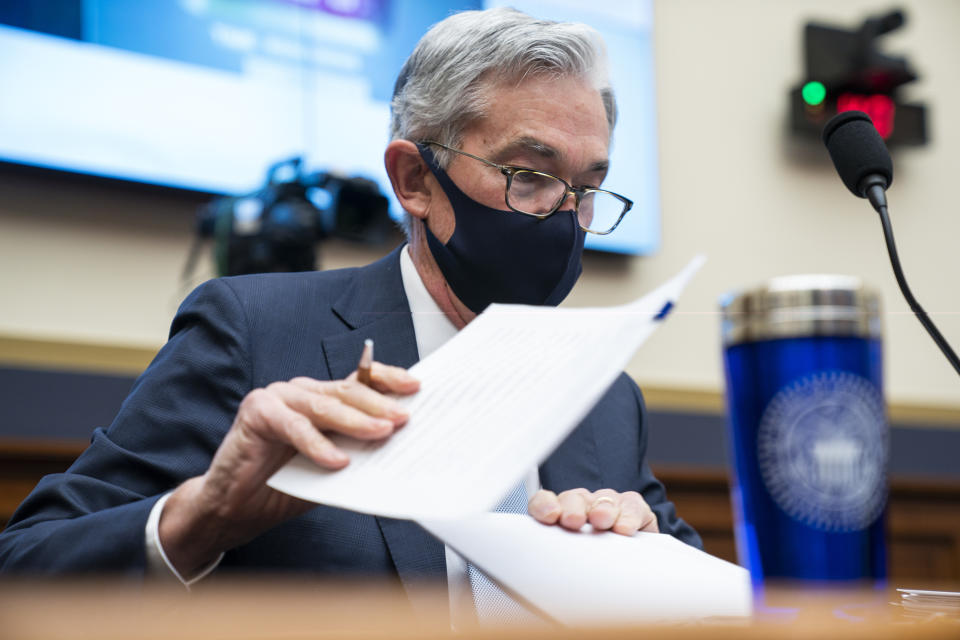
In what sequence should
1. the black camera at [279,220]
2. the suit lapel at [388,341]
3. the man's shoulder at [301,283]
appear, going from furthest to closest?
1. the black camera at [279,220]
2. the man's shoulder at [301,283]
3. the suit lapel at [388,341]

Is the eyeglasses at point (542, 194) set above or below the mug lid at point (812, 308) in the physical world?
above

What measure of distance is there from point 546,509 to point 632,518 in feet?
0.23

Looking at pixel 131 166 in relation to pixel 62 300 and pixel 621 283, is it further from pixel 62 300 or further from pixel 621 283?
pixel 621 283

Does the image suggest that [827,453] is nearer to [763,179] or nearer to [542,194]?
[542,194]

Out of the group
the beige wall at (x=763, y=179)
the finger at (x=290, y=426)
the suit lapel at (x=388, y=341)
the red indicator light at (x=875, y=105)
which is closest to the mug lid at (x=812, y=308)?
the finger at (x=290, y=426)

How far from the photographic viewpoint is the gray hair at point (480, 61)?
41.2 inches

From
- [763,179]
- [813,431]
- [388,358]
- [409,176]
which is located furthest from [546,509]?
[763,179]

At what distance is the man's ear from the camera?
1098mm

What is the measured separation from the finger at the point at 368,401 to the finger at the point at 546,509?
147 millimetres

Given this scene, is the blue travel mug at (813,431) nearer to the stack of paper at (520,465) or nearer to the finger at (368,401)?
the stack of paper at (520,465)

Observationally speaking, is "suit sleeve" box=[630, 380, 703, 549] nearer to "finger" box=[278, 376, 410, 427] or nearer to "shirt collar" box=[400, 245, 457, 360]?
"shirt collar" box=[400, 245, 457, 360]

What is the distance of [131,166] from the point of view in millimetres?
1665

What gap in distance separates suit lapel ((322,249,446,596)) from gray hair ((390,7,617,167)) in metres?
0.17

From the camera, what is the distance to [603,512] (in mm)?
605
